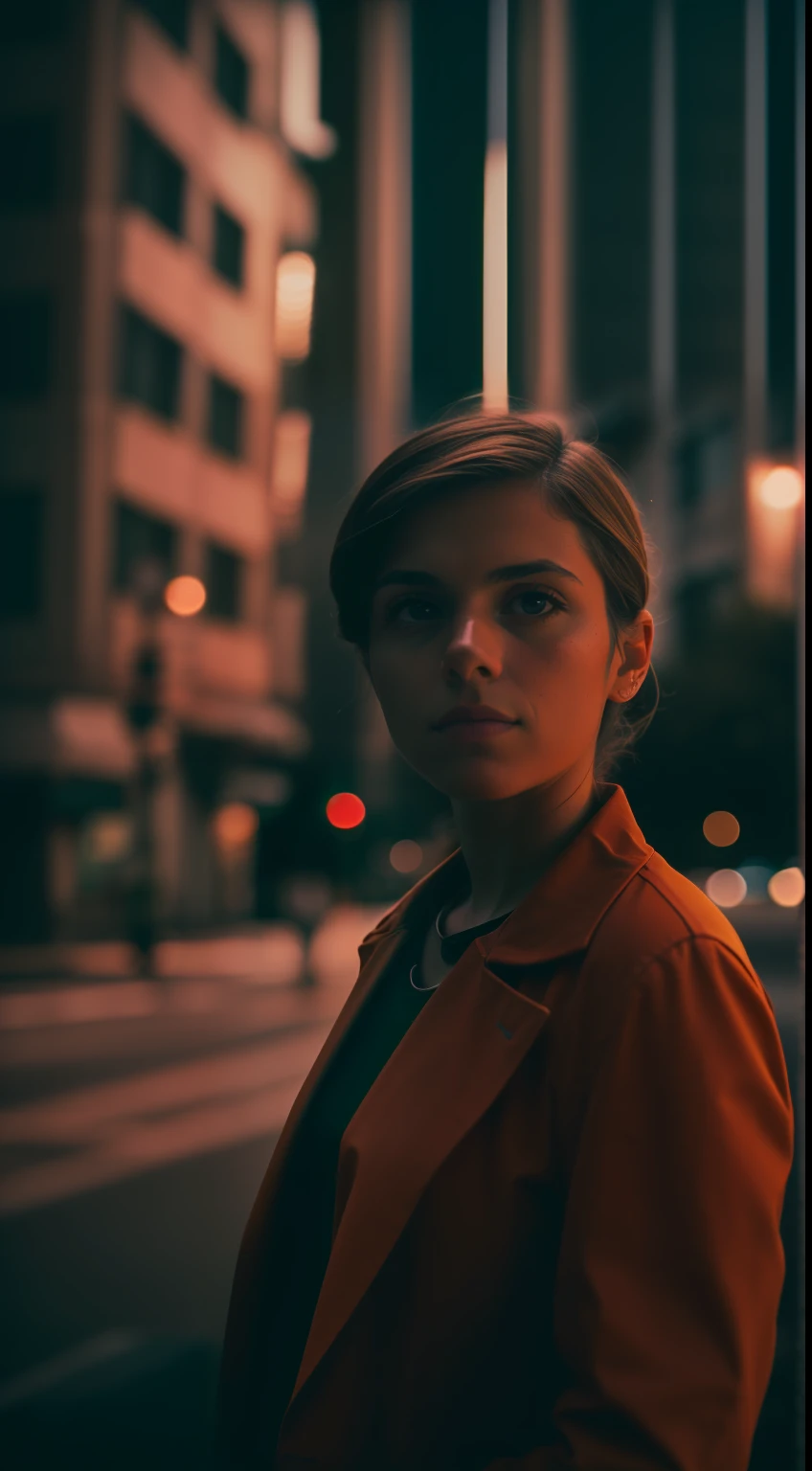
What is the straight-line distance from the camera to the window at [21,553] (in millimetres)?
1652

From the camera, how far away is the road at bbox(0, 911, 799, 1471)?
3.84 feet

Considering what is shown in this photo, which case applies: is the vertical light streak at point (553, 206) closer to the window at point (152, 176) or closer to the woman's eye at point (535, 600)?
the woman's eye at point (535, 600)

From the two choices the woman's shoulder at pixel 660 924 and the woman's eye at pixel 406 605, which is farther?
the woman's eye at pixel 406 605

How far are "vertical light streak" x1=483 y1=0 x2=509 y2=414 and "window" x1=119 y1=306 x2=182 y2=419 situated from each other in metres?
0.74

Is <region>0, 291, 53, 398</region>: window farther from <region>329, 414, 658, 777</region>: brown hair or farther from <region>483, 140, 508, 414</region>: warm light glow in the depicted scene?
<region>329, 414, 658, 777</region>: brown hair

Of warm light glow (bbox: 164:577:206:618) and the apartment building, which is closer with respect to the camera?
the apartment building

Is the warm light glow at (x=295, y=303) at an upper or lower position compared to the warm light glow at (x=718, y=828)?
upper

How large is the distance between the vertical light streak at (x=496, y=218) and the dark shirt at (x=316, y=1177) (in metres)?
0.57

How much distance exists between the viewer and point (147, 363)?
1.95 m

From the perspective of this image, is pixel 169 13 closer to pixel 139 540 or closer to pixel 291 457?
pixel 291 457

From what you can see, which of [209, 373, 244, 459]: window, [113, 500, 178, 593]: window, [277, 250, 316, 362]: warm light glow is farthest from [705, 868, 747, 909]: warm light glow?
[113, 500, 178, 593]: window

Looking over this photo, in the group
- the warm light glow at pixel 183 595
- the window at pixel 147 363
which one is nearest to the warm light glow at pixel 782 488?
the window at pixel 147 363

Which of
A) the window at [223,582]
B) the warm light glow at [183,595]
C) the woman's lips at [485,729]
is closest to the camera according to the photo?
the woman's lips at [485,729]

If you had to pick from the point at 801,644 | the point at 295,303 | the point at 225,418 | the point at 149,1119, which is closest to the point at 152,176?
the point at 225,418
